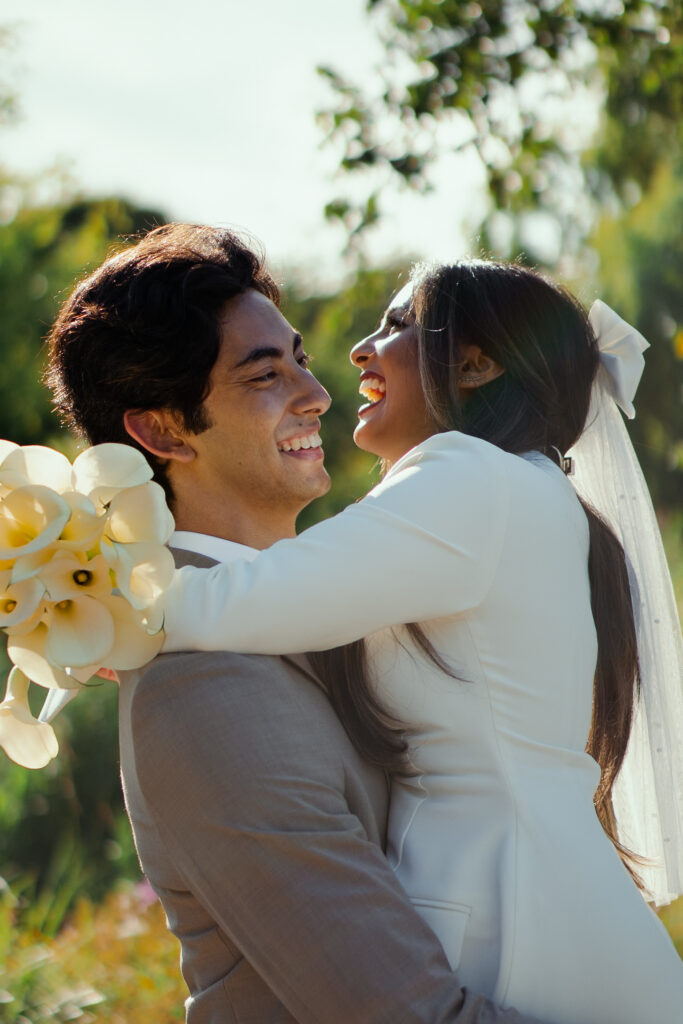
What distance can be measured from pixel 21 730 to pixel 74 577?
0.38 m

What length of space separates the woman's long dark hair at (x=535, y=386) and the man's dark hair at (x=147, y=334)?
0.46 metres

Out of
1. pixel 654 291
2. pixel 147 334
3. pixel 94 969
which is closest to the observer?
pixel 147 334

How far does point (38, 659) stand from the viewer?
1754mm

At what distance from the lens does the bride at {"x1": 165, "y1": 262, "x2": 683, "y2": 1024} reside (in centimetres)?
179

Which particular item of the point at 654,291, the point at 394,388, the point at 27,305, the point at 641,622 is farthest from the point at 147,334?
the point at 654,291

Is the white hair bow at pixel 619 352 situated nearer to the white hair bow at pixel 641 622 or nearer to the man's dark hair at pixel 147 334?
the white hair bow at pixel 641 622

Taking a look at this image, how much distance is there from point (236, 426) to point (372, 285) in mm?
2566

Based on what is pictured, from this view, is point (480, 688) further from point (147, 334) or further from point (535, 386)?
point (147, 334)

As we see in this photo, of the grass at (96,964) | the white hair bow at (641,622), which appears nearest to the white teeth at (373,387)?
the white hair bow at (641,622)

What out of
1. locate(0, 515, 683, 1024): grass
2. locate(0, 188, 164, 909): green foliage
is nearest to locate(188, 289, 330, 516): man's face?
locate(0, 188, 164, 909): green foliage

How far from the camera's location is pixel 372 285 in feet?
15.9

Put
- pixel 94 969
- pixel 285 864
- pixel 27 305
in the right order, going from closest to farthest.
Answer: pixel 285 864
pixel 94 969
pixel 27 305

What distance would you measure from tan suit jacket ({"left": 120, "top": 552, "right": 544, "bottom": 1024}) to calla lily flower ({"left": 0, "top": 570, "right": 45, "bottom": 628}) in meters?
0.22

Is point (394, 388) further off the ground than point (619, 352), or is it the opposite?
point (619, 352)
